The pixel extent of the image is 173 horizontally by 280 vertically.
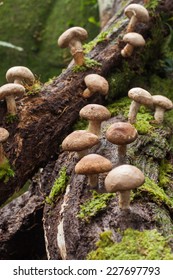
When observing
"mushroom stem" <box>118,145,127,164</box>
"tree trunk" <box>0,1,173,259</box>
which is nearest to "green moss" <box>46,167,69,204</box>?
"tree trunk" <box>0,1,173,259</box>

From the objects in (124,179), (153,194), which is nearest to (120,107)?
(153,194)

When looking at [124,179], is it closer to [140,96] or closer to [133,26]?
[140,96]

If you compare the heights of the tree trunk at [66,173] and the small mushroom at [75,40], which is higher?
the small mushroom at [75,40]

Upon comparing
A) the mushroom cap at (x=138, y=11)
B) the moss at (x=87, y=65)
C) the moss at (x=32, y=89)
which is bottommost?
the moss at (x=32, y=89)

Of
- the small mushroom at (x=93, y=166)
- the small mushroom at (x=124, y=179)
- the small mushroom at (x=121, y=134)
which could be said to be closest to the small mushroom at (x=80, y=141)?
the small mushroom at (x=121, y=134)

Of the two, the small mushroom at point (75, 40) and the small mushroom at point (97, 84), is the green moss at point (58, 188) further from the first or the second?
the small mushroom at point (75, 40)

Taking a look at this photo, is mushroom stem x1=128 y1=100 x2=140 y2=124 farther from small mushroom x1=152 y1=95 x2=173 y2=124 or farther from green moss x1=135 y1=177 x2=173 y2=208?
green moss x1=135 y1=177 x2=173 y2=208
